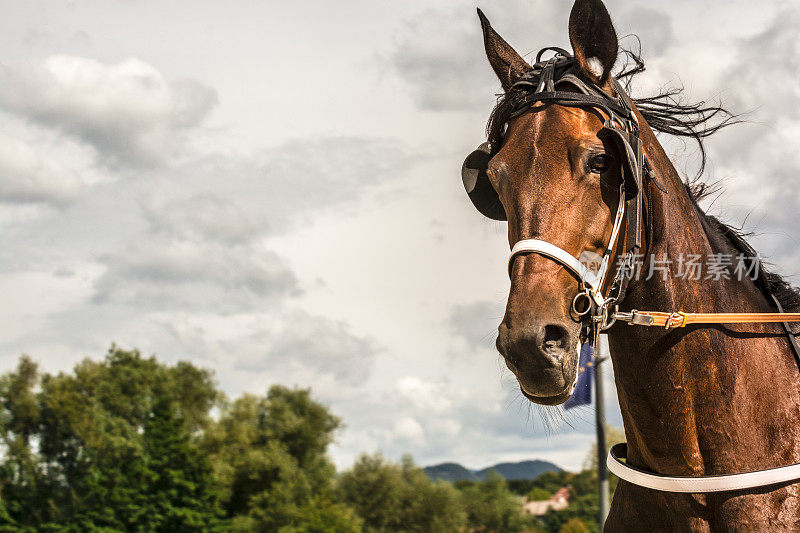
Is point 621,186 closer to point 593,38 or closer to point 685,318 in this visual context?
point 685,318

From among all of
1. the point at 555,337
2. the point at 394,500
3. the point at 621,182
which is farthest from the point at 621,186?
the point at 394,500

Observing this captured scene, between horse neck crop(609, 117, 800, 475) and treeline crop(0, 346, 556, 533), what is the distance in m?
54.7

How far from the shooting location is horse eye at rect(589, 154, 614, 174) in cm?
325

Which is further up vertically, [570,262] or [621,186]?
[621,186]

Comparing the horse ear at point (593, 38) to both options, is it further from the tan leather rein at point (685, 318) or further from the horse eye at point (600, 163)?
the tan leather rein at point (685, 318)

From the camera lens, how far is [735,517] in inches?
125

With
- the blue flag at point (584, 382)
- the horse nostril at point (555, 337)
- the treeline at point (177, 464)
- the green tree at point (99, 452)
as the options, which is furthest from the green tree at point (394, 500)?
the horse nostril at point (555, 337)

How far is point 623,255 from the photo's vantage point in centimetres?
328

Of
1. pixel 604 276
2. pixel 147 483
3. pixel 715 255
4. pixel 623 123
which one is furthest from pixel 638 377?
pixel 147 483

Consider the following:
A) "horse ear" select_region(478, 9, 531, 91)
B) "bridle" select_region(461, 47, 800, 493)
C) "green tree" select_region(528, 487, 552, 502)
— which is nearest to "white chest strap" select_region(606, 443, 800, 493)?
"bridle" select_region(461, 47, 800, 493)

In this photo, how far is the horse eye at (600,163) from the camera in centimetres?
325

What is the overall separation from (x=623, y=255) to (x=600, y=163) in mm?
430

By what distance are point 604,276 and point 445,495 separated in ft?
245

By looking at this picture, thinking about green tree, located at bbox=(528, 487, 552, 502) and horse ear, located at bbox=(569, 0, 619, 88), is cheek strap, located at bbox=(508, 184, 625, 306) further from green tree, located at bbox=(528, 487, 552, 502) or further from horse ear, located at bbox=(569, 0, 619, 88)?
green tree, located at bbox=(528, 487, 552, 502)
